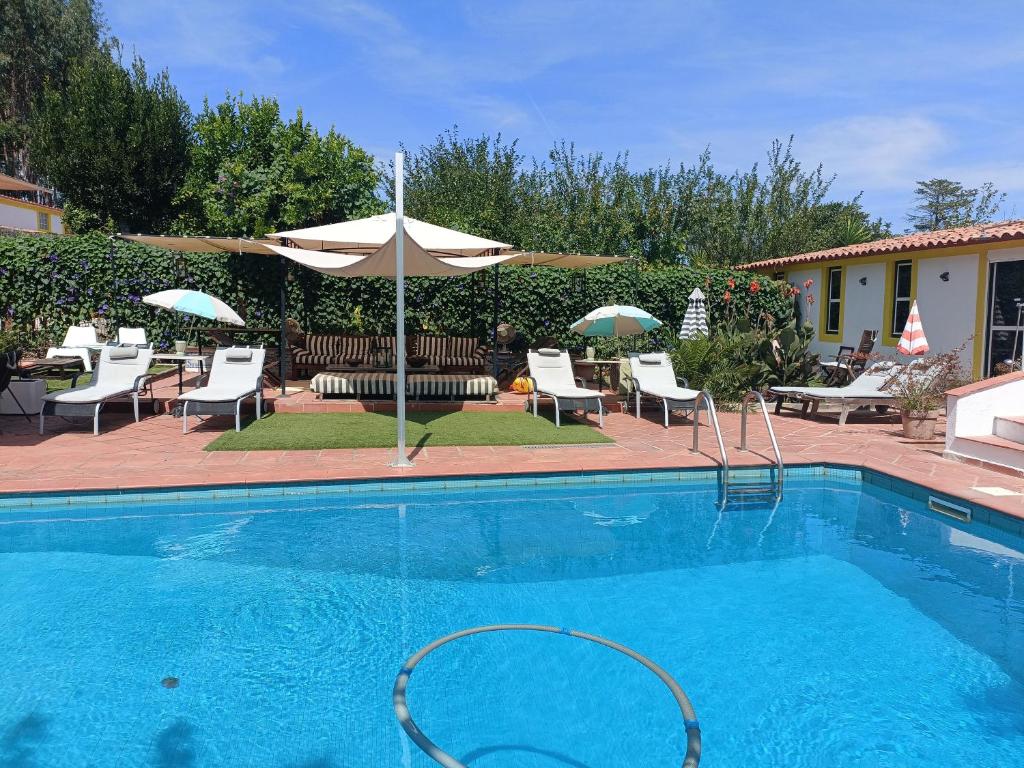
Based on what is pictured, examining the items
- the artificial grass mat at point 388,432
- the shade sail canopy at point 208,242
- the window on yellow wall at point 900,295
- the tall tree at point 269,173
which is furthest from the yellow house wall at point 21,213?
the window on yellow wall at point 900,295

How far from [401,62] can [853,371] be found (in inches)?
517

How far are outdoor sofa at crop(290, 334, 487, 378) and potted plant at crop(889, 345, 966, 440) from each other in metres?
6.83

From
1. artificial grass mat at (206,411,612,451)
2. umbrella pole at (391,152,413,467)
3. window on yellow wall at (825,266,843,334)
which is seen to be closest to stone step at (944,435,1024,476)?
artificial grass mat at (206,411,612,451)

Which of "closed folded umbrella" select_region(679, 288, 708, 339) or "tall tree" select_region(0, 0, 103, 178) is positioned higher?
"tall tree" select_region(0, 0, 103, 178)

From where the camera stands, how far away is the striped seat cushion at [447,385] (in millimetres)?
10977

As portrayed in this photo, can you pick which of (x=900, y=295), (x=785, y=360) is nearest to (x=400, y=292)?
(x=785, y=360)

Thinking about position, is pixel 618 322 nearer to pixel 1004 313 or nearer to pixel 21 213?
pixel 1004 313

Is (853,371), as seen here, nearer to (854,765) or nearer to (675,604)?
(675,604)

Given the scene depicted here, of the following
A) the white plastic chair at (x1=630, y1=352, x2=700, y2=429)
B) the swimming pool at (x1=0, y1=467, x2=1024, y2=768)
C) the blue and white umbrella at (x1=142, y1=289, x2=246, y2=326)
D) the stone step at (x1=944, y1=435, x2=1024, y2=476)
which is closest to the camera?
the swimming pool at (x1=0, y1=467, x2=1024, y2=768)

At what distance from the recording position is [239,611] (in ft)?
15.3

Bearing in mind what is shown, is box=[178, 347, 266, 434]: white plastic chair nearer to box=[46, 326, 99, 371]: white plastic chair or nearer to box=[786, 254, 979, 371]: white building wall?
box=[46, 326, 99, 371]: white plastic chair

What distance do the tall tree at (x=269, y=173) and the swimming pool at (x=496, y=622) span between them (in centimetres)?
1283

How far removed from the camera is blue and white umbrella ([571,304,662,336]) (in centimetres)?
1152

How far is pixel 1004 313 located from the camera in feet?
40.0
